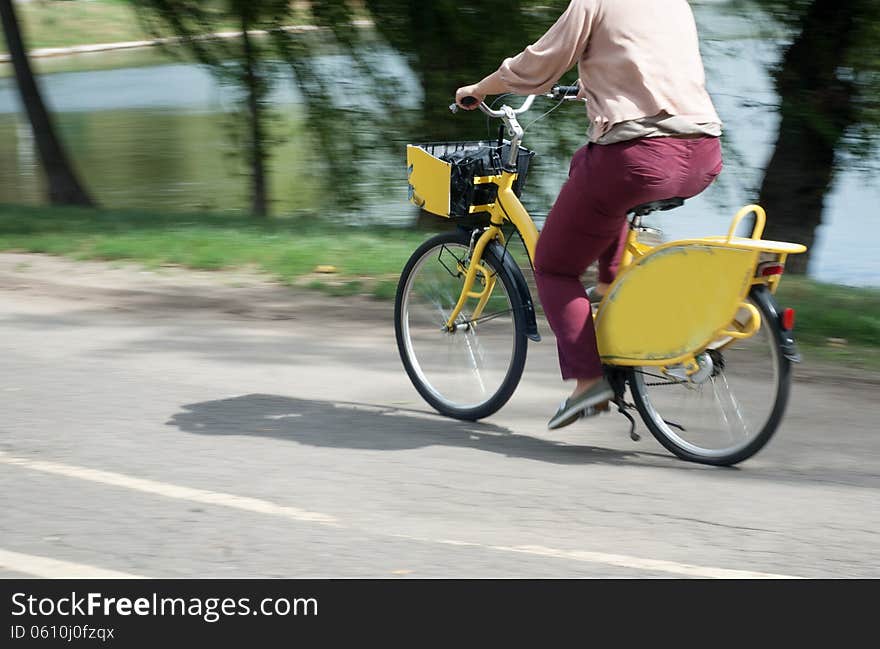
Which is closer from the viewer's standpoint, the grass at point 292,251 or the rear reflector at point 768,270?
the rear reflector at point 768,270

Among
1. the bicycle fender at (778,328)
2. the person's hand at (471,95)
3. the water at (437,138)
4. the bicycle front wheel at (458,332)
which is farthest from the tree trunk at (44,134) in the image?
the bicycle fender at (778,328)

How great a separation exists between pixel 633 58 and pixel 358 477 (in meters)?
1.88

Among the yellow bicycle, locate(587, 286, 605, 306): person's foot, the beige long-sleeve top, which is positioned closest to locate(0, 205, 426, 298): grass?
the yellow bicycle

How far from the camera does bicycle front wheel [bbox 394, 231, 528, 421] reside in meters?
5.45

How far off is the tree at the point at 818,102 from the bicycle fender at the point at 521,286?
5.97 m

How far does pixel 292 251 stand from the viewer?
9.40 m

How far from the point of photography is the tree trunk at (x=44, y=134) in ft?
48.4

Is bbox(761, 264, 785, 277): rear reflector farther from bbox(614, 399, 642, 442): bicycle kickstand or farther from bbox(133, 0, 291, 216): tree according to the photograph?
bbox(133, 0, 291, 216): tree

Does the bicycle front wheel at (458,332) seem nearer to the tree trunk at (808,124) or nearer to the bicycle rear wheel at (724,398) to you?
the bicycle rear wheel at (724,398)

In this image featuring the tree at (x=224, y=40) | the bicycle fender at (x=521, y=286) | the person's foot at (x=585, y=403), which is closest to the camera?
the person's foot at (x=585, y=403)

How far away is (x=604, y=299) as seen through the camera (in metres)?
5.11

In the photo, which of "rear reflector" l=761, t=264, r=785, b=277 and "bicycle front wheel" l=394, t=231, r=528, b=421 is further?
"bicycle front wheel" l=394, t=231, r=528, b=421
